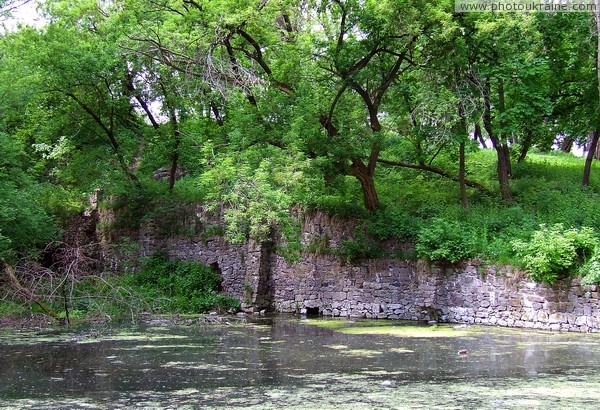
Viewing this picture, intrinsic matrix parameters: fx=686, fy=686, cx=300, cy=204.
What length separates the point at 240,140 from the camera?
1856 cm

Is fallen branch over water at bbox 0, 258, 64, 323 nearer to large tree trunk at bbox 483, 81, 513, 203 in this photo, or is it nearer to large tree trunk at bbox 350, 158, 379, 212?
large tree trunk at bbox 350, 158, 379, 212

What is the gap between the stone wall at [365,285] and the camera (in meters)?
15.4

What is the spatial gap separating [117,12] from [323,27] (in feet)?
23.1

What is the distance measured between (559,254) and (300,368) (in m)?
7.50

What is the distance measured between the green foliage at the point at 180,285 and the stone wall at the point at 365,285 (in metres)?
0.42

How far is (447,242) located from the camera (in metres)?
17.2

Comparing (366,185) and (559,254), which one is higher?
(366,185)

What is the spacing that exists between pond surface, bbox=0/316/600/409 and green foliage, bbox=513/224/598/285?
150 centimetres

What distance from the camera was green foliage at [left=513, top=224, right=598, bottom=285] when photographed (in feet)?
49.1

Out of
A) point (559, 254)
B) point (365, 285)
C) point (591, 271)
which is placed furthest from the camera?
point (365, 285)

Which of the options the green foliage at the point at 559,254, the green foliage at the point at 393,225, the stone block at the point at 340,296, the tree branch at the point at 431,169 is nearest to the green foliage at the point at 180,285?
the stone block at the point at 340,296

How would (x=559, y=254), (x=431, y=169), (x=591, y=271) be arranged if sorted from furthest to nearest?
(x=431, y=169) → (x=559, y=254) → (x=591, y=271)

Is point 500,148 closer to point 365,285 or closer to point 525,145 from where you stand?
point 525,145

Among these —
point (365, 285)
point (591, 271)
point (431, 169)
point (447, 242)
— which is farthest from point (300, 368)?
point (431, 169)
